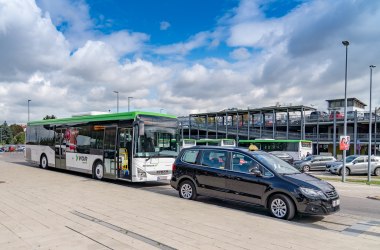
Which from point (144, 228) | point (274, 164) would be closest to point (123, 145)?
point (274, 164)

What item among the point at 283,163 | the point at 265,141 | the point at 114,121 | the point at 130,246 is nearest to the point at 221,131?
the point at 265,141

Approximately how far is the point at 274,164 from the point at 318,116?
183ft

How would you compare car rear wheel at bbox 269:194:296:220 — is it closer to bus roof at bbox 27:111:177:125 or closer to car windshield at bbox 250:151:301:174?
car windshield at bbox 250:151:301:174

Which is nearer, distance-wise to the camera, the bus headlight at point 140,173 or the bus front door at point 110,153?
the bus headlight at point 140,173

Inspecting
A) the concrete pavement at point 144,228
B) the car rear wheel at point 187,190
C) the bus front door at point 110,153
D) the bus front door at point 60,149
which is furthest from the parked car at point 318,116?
the concrete pavement at point 144,228

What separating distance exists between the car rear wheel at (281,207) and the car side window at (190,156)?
9.61 ft

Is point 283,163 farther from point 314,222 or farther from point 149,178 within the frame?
point 149,178

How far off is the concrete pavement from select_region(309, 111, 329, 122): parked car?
55526 mm

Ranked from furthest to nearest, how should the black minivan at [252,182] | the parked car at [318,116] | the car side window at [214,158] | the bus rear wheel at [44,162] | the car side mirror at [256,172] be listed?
the parked car at [318,116]
the bus rear wheel at [44,162]
the car side window at [214,158]
the car side mirror at [256,172]
the black minivan at [252,182]

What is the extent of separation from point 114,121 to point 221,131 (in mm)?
53766

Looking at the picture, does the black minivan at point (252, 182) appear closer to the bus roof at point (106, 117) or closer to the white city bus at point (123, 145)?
the white city bus at point (123, 145)

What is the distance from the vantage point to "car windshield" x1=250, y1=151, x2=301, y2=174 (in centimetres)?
859

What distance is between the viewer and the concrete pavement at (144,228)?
5.45 metres

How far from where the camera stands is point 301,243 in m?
5.62
